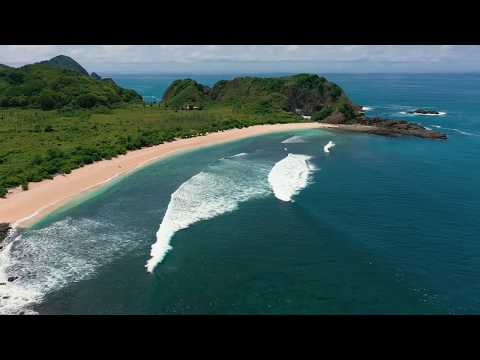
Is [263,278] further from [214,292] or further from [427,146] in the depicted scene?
[427,146]

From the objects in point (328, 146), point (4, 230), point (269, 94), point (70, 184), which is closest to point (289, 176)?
point (328, 146)

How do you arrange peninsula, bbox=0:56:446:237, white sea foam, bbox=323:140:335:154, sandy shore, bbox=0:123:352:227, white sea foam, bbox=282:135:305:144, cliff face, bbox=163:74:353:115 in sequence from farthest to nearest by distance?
1. cliff face, bbox=163:74:353:115
2. white sea foam, bbox=282:135:305:144
3. white sea foam, bbox=323:140:335:154
4. peninsula, bbox=0:56:446:237
5. sandy shore, bbox=0:123:352:227

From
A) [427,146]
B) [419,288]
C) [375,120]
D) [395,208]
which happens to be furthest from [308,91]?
[419,288]

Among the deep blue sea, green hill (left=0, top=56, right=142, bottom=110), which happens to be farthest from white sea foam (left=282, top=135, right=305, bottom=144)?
green hill (left=0, top=56, right=142, bottom=110)

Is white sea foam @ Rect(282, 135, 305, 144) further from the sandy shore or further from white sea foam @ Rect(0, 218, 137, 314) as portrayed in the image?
white sea foam @ Rect(0, 218, 137, 314)

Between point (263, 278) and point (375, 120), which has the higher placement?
point (375, 120)

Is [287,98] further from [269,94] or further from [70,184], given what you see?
[70,184]

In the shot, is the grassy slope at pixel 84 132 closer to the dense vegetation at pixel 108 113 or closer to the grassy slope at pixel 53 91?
the dense vegetation at pixel 108 113
